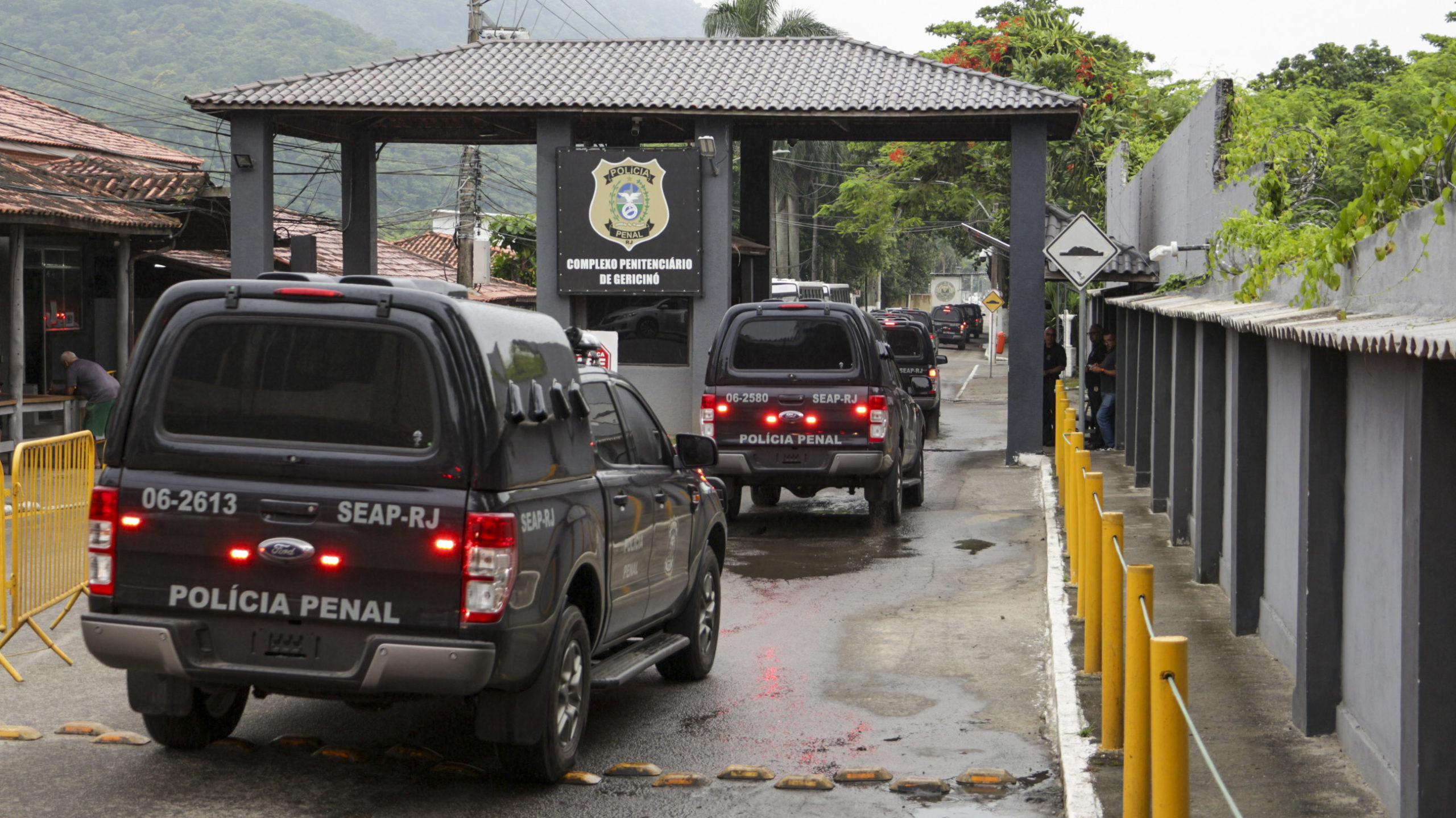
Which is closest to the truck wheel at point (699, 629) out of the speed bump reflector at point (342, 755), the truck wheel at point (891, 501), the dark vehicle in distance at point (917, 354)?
the speed bump reflector at point (342, 755)

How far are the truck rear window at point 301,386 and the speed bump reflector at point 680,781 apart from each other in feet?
6.07

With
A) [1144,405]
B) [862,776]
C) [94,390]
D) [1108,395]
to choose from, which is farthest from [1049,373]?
[862,776]

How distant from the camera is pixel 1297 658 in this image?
274 inches

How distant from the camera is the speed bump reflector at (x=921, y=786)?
6.46 meters

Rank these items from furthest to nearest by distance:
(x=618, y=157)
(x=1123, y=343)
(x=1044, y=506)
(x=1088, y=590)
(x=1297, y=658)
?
(x=618, y=157) → (x=1123, y=343) → (x=1044, y=506) → (x=1088, y=590) → (x=1297, y=658)

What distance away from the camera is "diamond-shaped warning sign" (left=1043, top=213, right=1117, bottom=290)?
17.8 metres

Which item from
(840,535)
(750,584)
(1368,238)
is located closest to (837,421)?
(840,535)

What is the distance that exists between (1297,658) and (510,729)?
3614mm

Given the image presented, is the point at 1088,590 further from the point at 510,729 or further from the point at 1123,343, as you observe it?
the point at 1123,343

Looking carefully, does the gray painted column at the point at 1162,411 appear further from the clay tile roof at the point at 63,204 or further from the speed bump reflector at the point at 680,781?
the clay tile roof at the point at 63,204

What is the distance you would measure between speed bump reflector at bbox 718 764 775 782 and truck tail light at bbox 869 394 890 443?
7799 millimetres

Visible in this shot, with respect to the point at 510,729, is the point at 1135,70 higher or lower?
higher

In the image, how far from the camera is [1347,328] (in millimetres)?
5578

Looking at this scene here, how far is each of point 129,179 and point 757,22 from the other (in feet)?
104
